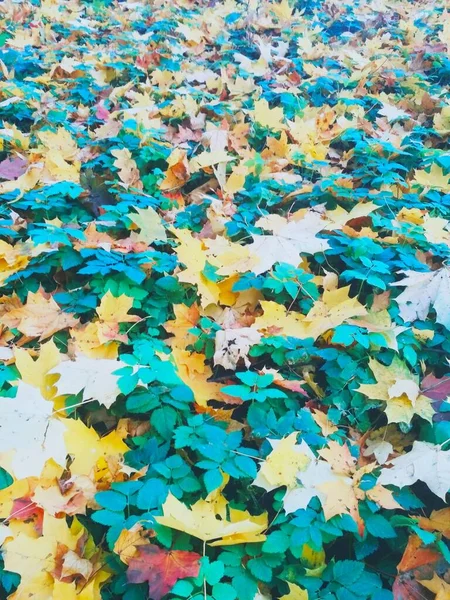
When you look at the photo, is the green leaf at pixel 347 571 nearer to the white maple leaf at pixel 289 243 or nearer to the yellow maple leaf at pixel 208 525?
the yellow maple leaf at pixel 208 525

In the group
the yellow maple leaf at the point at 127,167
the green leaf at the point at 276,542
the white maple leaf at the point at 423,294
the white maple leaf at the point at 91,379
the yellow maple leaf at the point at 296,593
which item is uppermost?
the yellow maple leaf at the point at 127,167

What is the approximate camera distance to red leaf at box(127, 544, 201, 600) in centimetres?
113

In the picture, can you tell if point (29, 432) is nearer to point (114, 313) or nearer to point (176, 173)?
point (114, 313)

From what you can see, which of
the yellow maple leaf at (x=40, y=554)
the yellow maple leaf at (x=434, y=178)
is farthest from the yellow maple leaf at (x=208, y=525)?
the yellow maple leaf at (x=434, y=178)

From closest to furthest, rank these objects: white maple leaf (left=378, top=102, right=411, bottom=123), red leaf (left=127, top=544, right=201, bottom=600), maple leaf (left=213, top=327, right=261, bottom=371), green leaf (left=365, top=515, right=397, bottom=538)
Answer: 1. red leaf (left=127, top=544, right=201, bottom=600)
2. green leaf (left=365, top=515, right=397, bottom=538)
3. maple leaf (left=213, top=327, right=261, bottom=371)
4. white maple leaf (left=378, top=102, right=411, bottom=123)

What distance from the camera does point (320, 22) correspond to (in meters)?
5.17

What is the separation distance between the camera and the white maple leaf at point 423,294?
1.82 meters

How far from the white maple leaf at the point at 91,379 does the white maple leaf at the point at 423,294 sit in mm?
1080

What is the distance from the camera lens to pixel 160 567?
1159mm

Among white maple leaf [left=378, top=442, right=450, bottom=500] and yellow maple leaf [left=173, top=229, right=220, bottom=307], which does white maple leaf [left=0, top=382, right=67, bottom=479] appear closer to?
yellow maple leaf [left=173, top=229, right=220, bottom=307]

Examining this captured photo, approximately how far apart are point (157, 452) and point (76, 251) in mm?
1024

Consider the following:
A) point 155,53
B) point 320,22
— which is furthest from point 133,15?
point 320,22

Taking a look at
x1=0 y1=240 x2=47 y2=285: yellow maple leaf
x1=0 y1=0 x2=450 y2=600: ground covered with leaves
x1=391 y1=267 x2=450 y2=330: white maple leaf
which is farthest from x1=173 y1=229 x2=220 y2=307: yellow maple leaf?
x1=391 y1=267 x2=450 y2=330: white maple leaf

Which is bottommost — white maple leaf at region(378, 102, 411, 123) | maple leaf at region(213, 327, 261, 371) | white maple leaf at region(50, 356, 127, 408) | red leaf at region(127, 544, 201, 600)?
red leaf at region(127, 544, 201, 600)
